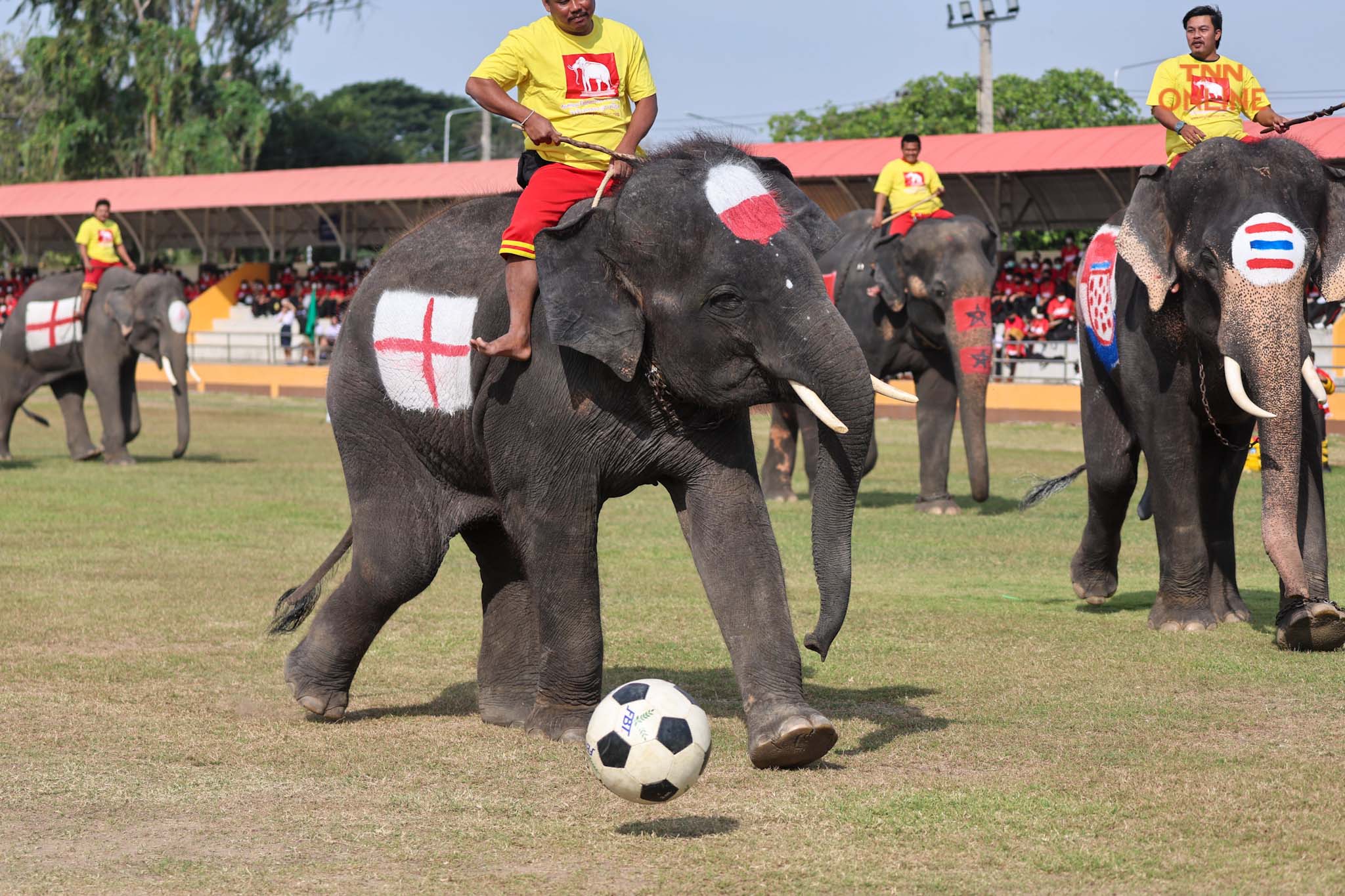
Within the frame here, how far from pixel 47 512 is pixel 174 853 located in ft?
34.4

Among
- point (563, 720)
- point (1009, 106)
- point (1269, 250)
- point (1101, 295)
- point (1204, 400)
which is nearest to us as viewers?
point (563, 720)

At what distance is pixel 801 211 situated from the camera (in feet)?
20.4

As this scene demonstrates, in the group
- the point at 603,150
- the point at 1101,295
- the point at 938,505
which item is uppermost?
the point at 603,150

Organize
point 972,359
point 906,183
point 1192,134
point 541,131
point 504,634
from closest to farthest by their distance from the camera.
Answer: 1. point 541,131
2. point 504,634
3. point 1192,134
4. point 972,359
5. point 906,183

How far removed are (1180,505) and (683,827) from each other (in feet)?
14.4

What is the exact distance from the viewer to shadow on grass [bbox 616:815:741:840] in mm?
5156

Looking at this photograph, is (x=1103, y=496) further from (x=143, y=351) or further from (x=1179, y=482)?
(x=143, y=351)

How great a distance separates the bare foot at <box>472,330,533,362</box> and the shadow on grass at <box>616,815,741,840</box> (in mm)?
1783

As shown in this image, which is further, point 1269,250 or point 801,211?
point 1269,250

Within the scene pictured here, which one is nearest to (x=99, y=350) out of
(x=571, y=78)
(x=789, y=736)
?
(x=571, y=78)

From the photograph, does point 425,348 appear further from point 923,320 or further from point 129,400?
point 129,400

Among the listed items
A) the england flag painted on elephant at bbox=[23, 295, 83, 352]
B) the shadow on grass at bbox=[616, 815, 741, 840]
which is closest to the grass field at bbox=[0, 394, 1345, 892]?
the shadow on grass at bbox=[616, 815, 741, 840]

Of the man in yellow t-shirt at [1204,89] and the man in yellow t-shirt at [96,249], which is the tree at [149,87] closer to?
the man in yellow t-shirt at [96,249]

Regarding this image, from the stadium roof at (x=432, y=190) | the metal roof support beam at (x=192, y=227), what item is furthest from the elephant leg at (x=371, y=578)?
the metal roof support beam at (x=192, y=227)
